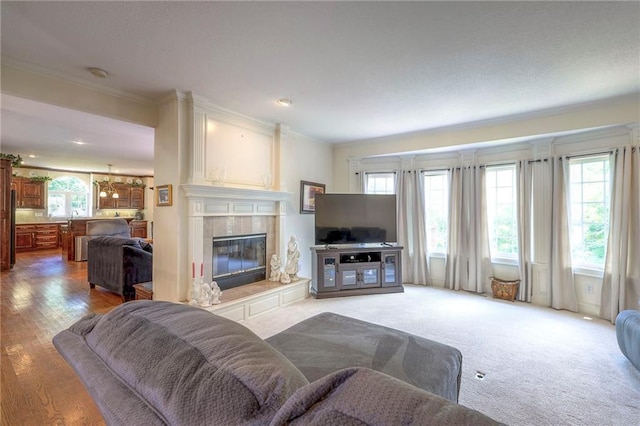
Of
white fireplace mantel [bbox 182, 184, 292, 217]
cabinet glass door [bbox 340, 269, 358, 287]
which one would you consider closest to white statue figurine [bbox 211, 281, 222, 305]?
white fireplace mantel [bbox 182, 184, 292, 217]

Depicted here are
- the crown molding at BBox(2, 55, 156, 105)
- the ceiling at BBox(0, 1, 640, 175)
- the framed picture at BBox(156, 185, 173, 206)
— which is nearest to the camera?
the ceiling at BBox(0, 1, 640, 175)

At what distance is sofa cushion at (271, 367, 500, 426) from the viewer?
489 millimetres

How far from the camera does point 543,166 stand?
4.18 meters

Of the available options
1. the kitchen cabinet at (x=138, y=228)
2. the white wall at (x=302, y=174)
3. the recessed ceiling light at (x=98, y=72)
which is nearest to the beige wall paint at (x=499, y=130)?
the white wall at (x=302, y=174)

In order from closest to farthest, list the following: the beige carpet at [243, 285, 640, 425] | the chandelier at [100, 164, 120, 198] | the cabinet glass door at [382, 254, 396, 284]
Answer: the beige carpet at [243, 285, 640, 425] → the cabinet glass door at [382, 254, 396, 284] → the chandelier at [100, 164, 120, 198]

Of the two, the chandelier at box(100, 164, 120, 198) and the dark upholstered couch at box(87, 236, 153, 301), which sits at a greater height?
the chandelier at box(100, 164, 120, 198)

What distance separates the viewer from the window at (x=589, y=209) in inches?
150

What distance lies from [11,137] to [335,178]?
5.75m

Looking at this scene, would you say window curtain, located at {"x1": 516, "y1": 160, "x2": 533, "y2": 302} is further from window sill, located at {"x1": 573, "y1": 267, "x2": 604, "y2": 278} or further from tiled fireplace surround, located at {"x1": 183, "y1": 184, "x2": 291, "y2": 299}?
tiled fireplace surround, located at {"x1": 183, "y1": 184, "x2": 291, "y2": 299}

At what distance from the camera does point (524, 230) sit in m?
4.33

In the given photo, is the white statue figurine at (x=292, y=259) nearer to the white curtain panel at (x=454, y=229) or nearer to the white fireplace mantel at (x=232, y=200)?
the white fireplace mantel at (x=232, y=200)

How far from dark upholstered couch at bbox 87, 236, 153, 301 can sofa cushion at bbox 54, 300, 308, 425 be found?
3924 millimetres

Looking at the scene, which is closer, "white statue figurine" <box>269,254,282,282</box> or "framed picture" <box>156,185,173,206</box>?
"framed picture" <box>156,185,173,206</box>

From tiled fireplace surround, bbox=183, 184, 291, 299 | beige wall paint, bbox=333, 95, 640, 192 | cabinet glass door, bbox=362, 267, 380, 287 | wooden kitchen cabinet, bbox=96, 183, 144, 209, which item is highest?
beige wall paint, bbox=333, 95, 640, 192
